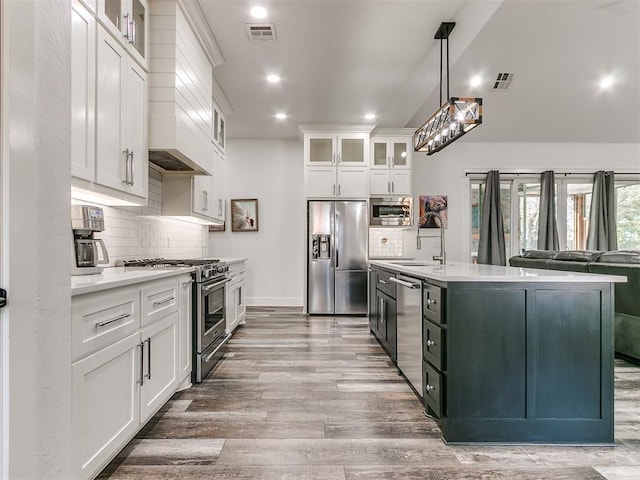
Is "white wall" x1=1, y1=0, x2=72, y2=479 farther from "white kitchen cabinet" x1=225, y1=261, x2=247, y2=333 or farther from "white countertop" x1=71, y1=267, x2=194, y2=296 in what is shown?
"white kitchen cabinet" x1=225, y1=261, x2=247, y2=333

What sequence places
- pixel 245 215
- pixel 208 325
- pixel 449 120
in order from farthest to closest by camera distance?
pixel 245 215, pixel 208 325, pixel 449 120

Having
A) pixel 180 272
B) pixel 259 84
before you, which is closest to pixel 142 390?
pixel 180 272

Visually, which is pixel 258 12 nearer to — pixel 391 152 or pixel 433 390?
pixel 433 390

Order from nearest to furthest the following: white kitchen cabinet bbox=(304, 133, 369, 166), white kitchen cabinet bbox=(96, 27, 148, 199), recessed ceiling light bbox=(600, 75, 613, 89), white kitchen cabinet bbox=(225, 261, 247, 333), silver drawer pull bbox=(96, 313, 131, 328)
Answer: silver drawer pull bbox=(96, 313, 131, 328) → white kitchen cabinet bbox=(96, 27, 148, 199) → white kitchen cabinet bbox=(225, 261, 247, 333) → recessed ceiling light bbox=(600, 75, 613, 89) → white kitchen cabinet bbox=(304, 133, 369, 166)

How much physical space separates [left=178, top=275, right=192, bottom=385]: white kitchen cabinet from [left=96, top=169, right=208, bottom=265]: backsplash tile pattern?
2.03 ft

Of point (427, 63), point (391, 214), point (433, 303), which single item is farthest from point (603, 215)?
point (433, 303)

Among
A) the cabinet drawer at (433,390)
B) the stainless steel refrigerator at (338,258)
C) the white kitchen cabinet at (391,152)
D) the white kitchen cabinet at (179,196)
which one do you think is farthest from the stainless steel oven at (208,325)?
the white kitchen cabinet at (391,152)

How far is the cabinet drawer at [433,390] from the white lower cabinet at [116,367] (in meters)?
1.57

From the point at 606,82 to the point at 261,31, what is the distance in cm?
475

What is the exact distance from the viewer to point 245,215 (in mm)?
6180

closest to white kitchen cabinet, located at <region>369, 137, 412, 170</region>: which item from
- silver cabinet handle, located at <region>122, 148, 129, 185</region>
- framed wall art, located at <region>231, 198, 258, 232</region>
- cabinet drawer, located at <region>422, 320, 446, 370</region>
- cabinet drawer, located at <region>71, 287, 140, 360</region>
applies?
framed wall art, located at <region>231, 198, 258, 232</region>

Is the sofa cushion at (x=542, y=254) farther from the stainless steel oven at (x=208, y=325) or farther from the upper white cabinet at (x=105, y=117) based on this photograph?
the upper white cabinet at (x=105, y=117)

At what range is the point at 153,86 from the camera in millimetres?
2664

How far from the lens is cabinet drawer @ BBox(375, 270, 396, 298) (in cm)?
312
